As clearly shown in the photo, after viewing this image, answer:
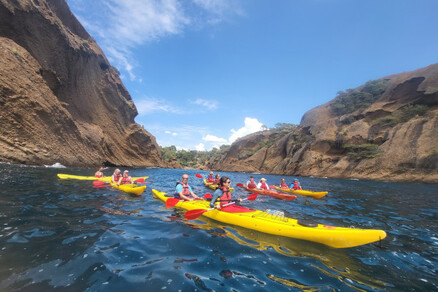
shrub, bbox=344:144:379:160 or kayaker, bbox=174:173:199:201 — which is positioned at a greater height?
shrub, bbox=344:144:379:160

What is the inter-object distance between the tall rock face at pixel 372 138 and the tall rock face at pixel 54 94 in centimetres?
3168

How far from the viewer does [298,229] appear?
16.3ft

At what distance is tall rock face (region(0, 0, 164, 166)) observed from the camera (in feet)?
58.3

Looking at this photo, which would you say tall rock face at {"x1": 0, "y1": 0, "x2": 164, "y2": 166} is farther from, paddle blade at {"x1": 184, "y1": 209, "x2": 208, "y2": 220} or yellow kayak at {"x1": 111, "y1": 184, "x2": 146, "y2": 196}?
paddle blade at {"x1": 184, "y1": 209, "x2": 208, "y2": 220}

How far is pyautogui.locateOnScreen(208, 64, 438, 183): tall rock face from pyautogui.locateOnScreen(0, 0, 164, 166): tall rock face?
104ft

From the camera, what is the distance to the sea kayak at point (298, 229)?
4273mm

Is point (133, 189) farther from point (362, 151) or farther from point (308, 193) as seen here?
point (362, 151)

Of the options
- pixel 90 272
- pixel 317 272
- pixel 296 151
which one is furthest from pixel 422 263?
pixel 296 151

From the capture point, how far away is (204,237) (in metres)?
4.98

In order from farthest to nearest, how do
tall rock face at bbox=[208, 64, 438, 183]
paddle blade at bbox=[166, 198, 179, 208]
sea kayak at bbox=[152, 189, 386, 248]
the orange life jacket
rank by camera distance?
tall rock face at bbox=[208, 64, 438, 183]
the orange life jacket
paddle blade at bbox=[166, 198, 179, 208]
sea kayak at bbox=[152, 189, 386, 248]

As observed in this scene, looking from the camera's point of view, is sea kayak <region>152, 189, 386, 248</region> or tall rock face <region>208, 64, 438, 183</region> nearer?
sea kayak <region>152, 189, 386, 248</region>

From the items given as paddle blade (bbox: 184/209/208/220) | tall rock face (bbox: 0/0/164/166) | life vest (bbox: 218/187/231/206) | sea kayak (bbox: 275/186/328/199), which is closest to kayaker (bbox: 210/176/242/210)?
life vest (bbox: 218/187/231/206)

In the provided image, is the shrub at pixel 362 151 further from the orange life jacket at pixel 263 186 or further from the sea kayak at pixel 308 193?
the orange life jacket at pixel 263 186

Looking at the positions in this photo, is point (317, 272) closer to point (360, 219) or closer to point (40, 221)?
point (360, 219)
